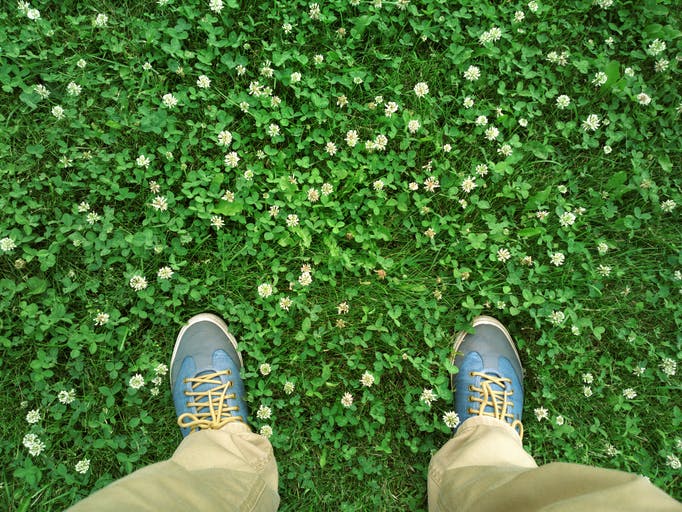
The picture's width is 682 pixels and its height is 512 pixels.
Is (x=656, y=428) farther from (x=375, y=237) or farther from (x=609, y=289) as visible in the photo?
(x=375, y=237)

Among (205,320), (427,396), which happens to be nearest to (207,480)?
(205,320)

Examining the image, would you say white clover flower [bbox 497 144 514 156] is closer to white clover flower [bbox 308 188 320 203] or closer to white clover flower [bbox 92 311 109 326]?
white clover flower [bbox 308 188 320 203]

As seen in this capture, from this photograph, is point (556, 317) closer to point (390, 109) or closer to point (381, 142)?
point (381, 142)

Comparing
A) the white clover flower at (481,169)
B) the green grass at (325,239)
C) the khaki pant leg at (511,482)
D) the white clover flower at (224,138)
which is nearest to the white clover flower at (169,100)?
the green grass at (325,239)

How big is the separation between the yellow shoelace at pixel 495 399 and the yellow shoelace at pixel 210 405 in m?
1.25

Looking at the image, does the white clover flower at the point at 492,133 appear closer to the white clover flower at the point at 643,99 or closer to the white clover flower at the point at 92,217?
the white clover flower at the point at 643,99

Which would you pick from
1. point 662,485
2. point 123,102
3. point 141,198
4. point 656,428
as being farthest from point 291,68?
point 662,485

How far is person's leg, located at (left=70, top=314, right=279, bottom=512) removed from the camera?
157cm

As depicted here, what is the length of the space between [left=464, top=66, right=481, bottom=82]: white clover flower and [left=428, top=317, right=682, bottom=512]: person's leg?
1313mm

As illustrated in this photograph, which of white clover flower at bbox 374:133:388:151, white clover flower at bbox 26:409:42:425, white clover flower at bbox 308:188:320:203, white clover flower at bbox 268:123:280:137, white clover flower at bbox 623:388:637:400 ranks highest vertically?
white clover flower at bbox 374:133:388:151

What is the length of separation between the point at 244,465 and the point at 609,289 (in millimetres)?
2150

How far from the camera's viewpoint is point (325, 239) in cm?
247

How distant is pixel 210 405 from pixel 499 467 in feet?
4.58

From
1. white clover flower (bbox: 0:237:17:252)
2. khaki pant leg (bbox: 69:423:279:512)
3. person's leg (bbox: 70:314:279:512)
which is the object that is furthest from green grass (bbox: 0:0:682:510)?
khaki pant leg (bbox: 69:423:279:512)
